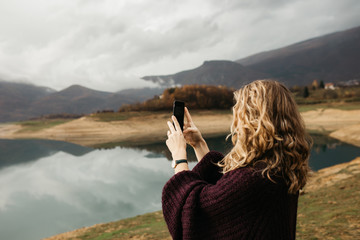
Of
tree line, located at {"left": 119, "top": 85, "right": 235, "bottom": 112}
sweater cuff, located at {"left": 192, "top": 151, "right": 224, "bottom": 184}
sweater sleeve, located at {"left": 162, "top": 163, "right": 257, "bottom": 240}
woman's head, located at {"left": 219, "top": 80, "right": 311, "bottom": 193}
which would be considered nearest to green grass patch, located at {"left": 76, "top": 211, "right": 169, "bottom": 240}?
sweater cuff, located at {"left": 192, "top": 151, "right": 224, "bottom": 184}

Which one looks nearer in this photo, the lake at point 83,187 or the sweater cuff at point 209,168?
the sweater cuff at point 209,168

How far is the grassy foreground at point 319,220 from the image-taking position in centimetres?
496

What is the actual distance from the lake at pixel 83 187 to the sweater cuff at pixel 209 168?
945cm

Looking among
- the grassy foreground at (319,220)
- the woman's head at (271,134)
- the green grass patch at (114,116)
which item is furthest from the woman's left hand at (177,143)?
the green grass patch at (114,116)

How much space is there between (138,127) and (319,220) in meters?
40.5

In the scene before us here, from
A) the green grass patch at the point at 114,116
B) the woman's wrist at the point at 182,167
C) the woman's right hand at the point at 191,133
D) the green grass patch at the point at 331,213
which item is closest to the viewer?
the woman's wrist at the point at 182,167

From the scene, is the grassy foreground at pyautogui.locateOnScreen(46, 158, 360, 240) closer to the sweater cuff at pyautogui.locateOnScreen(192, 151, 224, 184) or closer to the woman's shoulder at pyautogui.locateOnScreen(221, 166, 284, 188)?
the sweater cuff at pyautogui.locateOnScreen(192, 151, 224, 184)

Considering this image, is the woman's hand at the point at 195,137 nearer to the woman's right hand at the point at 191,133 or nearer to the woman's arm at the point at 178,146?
the woman's right hand at the point at 191,133

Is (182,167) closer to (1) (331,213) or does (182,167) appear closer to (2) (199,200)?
(2) (199,200)

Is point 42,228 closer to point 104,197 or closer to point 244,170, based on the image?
point 104,197

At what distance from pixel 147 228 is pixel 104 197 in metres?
6.36

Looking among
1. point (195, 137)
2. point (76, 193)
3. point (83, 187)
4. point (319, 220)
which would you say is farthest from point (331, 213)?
point (83, 187)

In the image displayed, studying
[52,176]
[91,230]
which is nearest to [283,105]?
[91,230]

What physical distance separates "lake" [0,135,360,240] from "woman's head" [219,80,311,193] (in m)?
9.79
